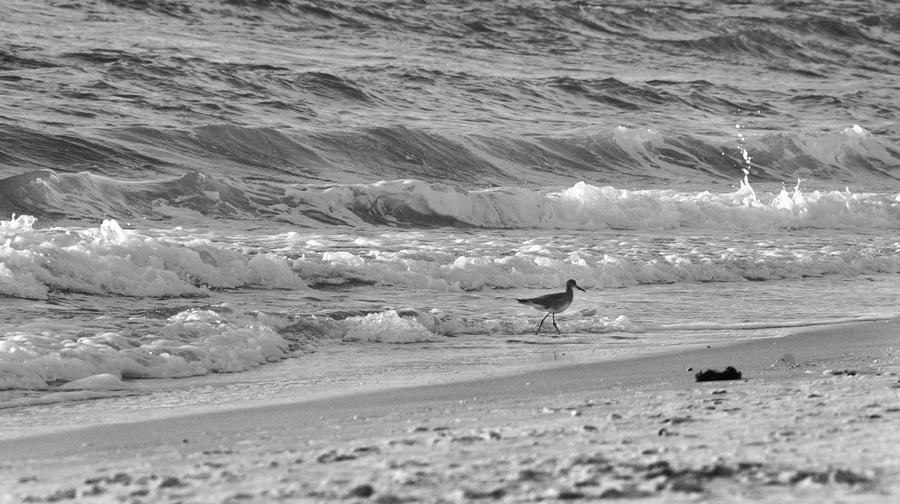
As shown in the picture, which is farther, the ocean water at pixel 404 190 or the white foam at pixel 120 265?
the white foam at pixel 120 265

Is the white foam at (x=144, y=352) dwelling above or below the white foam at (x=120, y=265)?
below

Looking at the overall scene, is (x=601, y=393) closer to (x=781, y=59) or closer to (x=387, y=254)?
(x=387, y=254)

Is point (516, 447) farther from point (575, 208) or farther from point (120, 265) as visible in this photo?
point (575, 208)

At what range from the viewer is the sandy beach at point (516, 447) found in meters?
3.34

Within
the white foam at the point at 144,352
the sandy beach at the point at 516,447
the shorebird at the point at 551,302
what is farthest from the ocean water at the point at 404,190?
the sandy beach at the point at 516,447

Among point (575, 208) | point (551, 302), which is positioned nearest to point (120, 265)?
point (551, 302)

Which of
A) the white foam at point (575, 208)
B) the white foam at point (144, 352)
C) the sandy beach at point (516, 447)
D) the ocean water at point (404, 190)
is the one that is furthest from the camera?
the white foam at point (575, 208)

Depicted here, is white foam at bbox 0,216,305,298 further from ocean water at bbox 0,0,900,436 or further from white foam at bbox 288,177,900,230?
white foam at bbox 288,177,900,230

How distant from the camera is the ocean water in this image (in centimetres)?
725

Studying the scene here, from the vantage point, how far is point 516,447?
396 centimetres

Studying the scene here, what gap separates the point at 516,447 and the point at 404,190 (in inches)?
370

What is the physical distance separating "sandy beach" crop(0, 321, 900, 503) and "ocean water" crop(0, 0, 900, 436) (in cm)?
75

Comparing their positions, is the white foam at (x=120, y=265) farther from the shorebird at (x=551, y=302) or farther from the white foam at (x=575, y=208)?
the white foam at (x=575, y=208)

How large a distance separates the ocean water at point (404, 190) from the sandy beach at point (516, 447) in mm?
751
